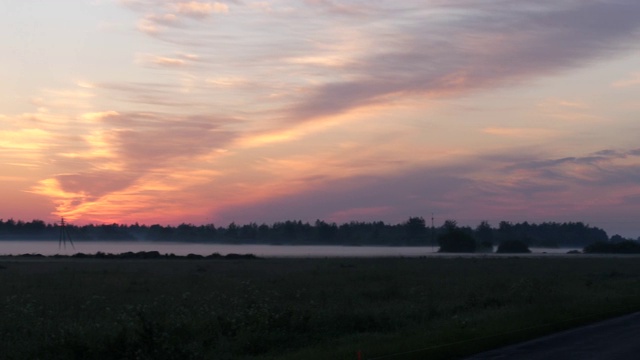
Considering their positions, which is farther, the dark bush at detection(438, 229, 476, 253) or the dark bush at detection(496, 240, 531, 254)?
the dark bush at detection(438, 229, 476, 253)

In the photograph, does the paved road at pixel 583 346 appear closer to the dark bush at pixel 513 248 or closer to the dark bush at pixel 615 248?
the dark bush at pixel 615 248

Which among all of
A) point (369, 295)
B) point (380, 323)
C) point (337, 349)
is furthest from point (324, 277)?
point (337, 349)

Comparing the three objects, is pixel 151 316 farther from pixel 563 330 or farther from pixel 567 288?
pixel 567 288

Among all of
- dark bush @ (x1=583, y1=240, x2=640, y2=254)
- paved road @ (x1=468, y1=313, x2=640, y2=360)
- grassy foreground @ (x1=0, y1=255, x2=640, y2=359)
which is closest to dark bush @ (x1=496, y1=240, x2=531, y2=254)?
dark bush @ (x1=583, y1=240, x2=640, y2=254)

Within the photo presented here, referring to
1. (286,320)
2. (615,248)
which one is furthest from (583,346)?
(615,248)

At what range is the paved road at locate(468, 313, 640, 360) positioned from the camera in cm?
1841

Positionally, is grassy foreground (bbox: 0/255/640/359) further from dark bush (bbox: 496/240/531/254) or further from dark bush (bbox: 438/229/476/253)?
dark bush (bbox: 438/229/476/253)

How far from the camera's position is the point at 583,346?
787 inches

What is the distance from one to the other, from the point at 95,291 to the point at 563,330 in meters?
22.4

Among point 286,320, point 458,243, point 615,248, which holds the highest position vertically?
point 458,243

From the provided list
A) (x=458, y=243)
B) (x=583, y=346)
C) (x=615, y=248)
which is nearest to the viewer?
(x=583, y=346)

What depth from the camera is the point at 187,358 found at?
17.7 metres

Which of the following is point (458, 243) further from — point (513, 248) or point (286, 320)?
point (286, 320)

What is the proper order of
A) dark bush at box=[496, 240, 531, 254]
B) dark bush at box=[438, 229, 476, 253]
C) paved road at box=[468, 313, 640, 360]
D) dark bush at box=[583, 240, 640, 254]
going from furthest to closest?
dark bush at box=[438, 229, 476, 253]
dark bush at box=[496, 240, 531, 254]
dark bush at box=[583, 240, 640, 254]
paved road at box=[468, 313, 640, 360]
